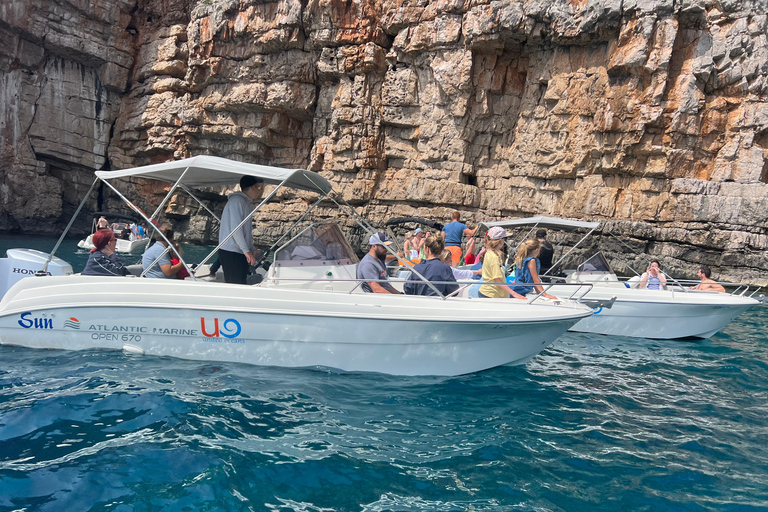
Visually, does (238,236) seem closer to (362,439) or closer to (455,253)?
(362,439)

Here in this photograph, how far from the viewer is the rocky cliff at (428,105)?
63.3 feet

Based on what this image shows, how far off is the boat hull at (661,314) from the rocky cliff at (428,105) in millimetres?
10750

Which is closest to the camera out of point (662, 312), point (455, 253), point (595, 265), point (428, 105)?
point (662, 312)

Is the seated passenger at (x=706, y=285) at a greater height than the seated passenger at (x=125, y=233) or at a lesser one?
greater

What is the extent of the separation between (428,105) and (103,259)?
20249mm

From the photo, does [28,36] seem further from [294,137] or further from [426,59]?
[426,59]

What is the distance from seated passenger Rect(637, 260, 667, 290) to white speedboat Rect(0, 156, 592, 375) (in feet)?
15.9

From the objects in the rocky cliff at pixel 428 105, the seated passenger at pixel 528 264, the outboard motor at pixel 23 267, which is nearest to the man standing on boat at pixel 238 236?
the outboard motor at pixel 23 267

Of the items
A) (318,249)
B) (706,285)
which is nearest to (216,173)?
(318,249)

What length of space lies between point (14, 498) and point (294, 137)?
2687 cm

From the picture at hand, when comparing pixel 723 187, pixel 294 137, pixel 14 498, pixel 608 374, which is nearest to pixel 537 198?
pixel 723 187

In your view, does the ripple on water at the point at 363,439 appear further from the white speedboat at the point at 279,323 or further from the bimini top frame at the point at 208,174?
the bimini top frame at the point at 208,174

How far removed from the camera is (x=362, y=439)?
446 cm

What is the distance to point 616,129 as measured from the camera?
20.5 metres
